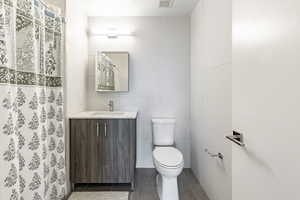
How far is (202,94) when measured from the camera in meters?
2.58

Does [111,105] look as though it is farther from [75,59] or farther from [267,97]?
[267,97]

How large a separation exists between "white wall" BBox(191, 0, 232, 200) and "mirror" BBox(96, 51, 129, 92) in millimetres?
1047

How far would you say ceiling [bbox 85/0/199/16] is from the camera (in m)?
2.80

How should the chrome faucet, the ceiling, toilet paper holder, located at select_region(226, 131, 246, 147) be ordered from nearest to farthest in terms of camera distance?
toilet paper holder, located at select_region(226, 131, 246, 147) → the ceiling → the chrome faucet

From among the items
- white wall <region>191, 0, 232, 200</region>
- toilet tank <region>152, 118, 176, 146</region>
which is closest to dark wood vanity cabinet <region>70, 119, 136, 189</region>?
toilet tank <region>152, 118, 176, 146</region>

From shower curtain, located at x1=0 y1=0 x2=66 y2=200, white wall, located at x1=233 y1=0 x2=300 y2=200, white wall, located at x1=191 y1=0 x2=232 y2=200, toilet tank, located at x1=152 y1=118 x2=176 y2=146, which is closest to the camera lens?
white wall, located at x1=233 y1=0 x2=300 y2=200

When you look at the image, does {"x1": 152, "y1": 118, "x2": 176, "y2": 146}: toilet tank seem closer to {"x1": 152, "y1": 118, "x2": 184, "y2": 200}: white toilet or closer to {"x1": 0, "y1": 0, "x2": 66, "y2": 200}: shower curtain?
{"x1": 152, "y1": 118, "x2": 184, "y2": 200}: white toilet

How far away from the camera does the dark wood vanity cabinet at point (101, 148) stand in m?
2.55

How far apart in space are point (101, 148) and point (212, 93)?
146cm

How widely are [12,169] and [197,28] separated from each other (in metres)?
2.54

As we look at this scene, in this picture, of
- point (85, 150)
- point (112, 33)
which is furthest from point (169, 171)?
point (112, 33)

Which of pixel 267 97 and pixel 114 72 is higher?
pixel 114 72

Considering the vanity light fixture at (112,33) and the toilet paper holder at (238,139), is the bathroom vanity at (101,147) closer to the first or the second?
the vanity light fixture at (112,33)

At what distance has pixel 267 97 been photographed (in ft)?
2.52
